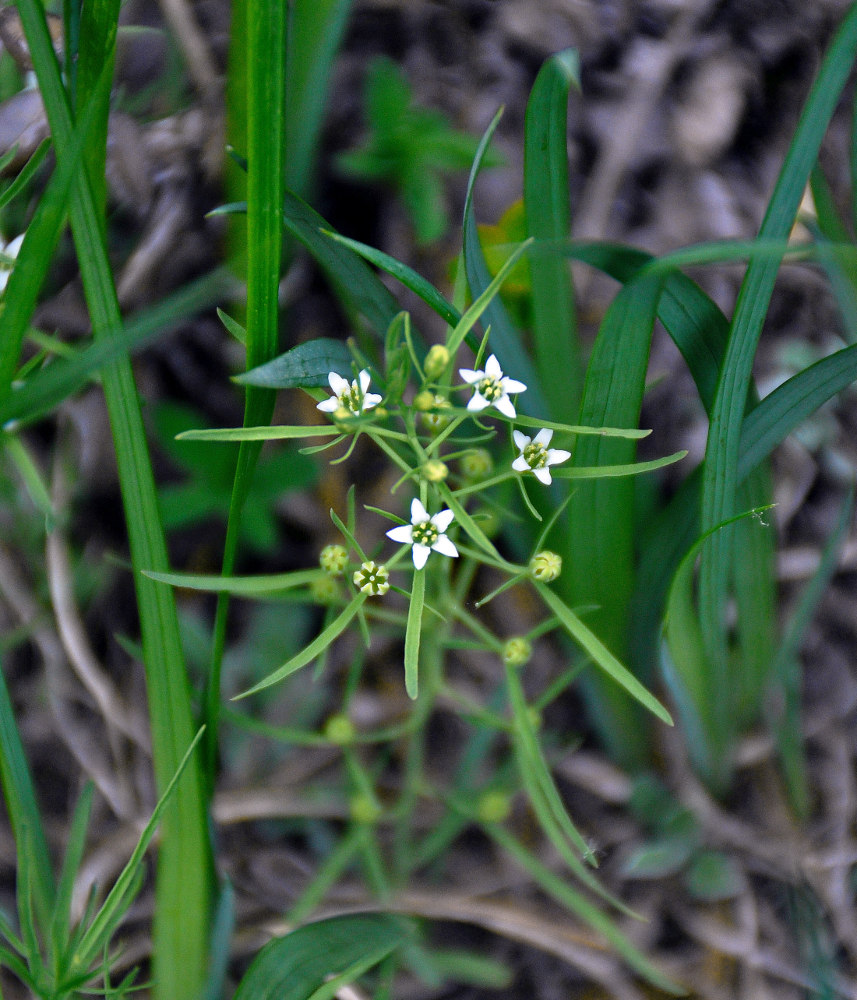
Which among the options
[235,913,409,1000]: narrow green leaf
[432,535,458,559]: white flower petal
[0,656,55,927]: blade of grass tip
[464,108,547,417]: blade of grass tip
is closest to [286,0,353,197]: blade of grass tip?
[464,108,547,417]: blade of grass tip

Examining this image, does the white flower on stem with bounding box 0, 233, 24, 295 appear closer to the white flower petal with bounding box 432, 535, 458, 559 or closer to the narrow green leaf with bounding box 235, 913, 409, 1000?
the white flower petal with bounding box 432, 535, 458, 559

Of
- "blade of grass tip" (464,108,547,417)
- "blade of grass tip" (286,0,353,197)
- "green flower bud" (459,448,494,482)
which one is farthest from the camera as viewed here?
"blade of grass tip" (286,0,353,197)

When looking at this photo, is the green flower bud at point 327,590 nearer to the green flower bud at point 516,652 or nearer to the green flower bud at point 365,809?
the green flower bud at point 516,652

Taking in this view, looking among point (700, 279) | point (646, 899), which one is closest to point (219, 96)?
point (700, 279)

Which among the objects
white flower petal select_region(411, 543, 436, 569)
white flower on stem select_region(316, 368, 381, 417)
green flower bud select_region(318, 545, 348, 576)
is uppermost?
white flower on stem select_region(316, 368, 381, 417)

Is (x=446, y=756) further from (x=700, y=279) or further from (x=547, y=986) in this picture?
(x=700, y=279)

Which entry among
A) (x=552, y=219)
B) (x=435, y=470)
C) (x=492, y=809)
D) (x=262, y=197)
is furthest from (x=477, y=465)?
(x=492, y=809)

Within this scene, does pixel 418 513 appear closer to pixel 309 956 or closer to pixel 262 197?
pixel 262 197
